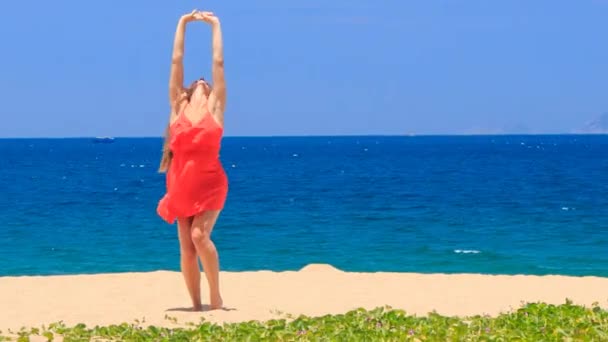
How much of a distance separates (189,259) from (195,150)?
3.99 ft

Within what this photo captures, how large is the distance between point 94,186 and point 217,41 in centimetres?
5147

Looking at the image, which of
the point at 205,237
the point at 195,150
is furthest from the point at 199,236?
the point at 195,150

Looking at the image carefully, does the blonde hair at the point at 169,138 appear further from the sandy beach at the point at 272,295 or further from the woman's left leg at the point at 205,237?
the sandy beach at the point at 272,295

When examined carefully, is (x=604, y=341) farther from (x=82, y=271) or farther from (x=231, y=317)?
(x=82, y=271)

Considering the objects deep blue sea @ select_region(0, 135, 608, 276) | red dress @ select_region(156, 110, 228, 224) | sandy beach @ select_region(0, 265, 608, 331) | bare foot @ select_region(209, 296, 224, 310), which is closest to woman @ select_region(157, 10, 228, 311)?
red dress @ select_region(156, 110, 228, 224)

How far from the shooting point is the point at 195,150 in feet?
33.8

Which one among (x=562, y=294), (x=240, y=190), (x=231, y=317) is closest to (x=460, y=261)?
(x=562, y=294)

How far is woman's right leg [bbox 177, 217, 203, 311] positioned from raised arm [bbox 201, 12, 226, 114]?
1.23 meters

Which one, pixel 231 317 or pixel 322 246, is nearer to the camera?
pixel 231 317

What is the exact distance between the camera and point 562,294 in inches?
512

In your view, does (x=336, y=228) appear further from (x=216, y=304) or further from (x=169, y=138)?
(x=169, y=138)

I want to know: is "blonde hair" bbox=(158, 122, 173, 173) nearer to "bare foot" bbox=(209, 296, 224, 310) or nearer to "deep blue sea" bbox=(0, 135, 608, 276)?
"bare foot" bbox=(209, 296, 224, 310)

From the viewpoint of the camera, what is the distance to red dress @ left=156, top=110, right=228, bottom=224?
10281mm

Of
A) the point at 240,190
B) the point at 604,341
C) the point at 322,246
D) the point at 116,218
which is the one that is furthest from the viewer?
the point at 240,190
